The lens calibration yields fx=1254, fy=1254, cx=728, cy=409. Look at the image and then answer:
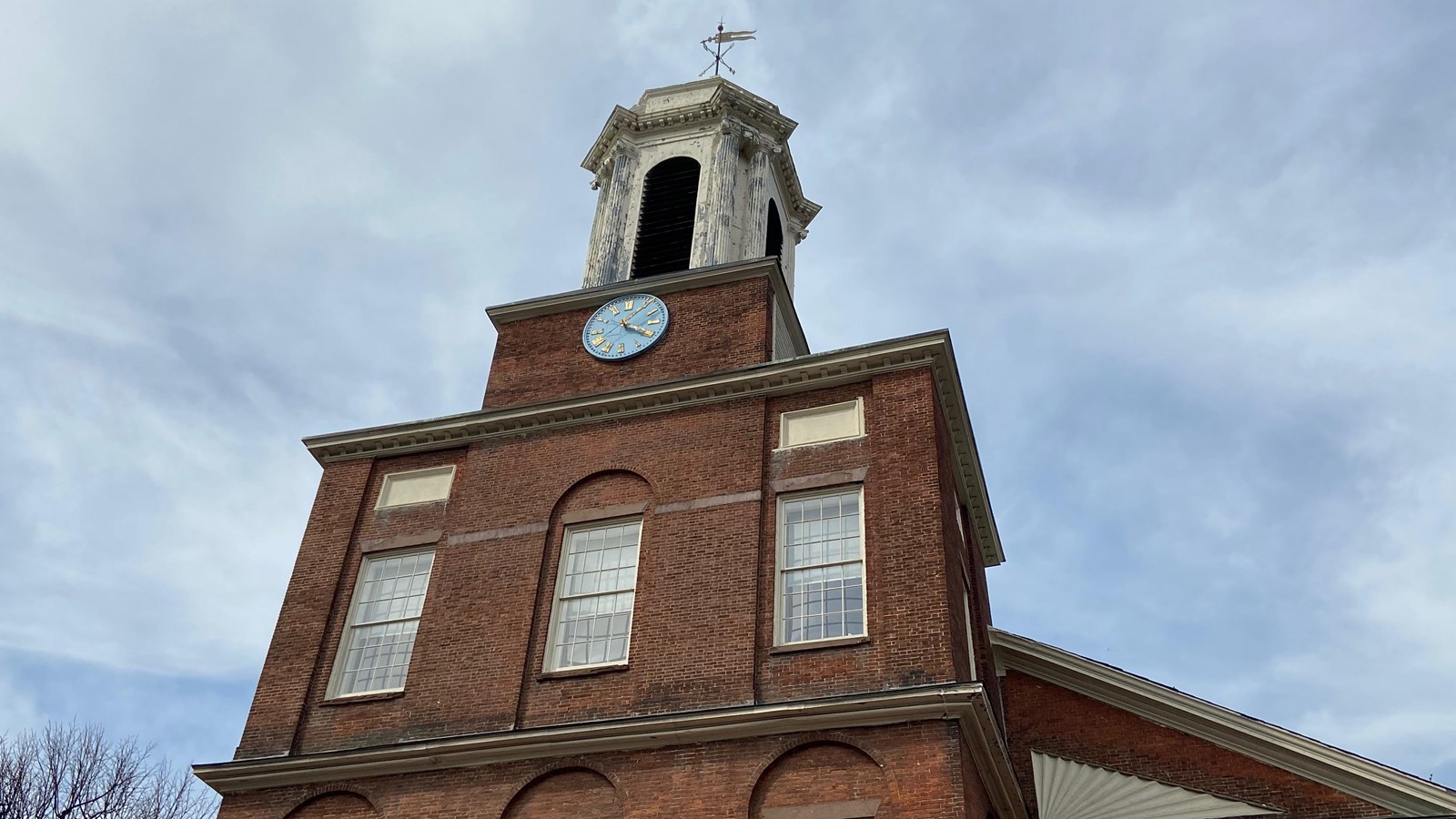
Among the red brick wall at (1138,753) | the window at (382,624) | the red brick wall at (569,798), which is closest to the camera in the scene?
the red brick wall at (569,798)

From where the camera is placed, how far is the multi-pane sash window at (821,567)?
17.1m

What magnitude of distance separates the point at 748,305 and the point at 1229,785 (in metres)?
11.0

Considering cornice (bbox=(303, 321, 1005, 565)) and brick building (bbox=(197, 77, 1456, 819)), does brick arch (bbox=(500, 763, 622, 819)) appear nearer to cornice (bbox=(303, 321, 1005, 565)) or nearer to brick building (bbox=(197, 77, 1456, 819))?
brick building (bbox=(197, 77, 1456, 819))

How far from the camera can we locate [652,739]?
53.5 ft

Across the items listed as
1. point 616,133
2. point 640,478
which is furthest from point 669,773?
point 616,133

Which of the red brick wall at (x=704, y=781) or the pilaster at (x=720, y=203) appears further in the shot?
the pilaster at (x=720, y=203)

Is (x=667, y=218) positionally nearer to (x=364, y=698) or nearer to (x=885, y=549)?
(x=885, y=549)

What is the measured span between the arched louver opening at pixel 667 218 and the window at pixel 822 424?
20.1ft

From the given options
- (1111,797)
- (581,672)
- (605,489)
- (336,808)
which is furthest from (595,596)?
(1111,797)

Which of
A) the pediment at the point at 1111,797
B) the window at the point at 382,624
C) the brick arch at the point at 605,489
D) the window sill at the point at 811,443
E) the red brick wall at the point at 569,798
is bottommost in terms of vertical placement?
the red brick wall at the point at 569,798

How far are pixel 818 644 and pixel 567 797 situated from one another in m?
3.86

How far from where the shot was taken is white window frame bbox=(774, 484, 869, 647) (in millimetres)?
16875

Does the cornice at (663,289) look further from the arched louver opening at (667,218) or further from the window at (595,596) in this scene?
the window at (595,596)

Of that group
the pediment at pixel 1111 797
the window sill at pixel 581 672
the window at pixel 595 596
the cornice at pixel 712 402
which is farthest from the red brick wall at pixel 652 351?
the pediment at pixel 1111 797
